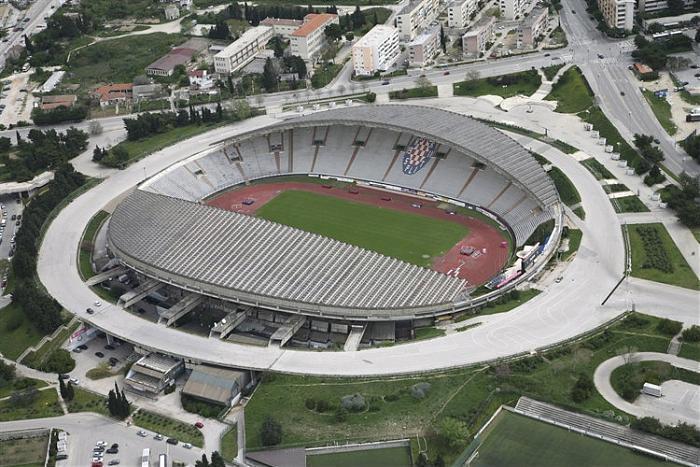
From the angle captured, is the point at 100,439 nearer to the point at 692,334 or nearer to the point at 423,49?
the point at 692,334

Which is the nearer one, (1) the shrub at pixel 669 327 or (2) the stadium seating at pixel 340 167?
(1) the shrub at pixel 669 327

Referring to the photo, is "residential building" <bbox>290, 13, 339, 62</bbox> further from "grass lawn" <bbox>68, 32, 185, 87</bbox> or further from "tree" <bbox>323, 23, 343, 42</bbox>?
"grass lawn" <bbox>68, 32, 185, 87</bbox>

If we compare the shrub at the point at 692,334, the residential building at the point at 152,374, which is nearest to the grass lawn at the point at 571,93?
the shrub at the point at 692,334

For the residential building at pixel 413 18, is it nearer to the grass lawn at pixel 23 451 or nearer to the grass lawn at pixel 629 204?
Result: the grass lawn at pixel 629 204

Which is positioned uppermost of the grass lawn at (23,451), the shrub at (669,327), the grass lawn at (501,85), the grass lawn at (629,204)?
the shrub at (669,327)

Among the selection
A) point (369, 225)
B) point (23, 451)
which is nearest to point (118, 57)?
point (369, 225)

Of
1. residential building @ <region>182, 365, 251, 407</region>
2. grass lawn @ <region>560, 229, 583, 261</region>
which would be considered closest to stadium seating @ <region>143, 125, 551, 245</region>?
grass lawn @ <region>560, 229, 583, 261</region>

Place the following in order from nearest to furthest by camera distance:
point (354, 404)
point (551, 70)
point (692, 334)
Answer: point (354, 404)
point (692, 334)
point (551, 70)

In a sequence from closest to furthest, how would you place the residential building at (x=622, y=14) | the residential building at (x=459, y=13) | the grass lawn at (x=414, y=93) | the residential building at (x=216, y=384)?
the residential building at (x=216, y=384)
the grass lawn at (x=414, y=93)
the residential building at (x=622, y=14)
the residential building at (x=459, y=13)
